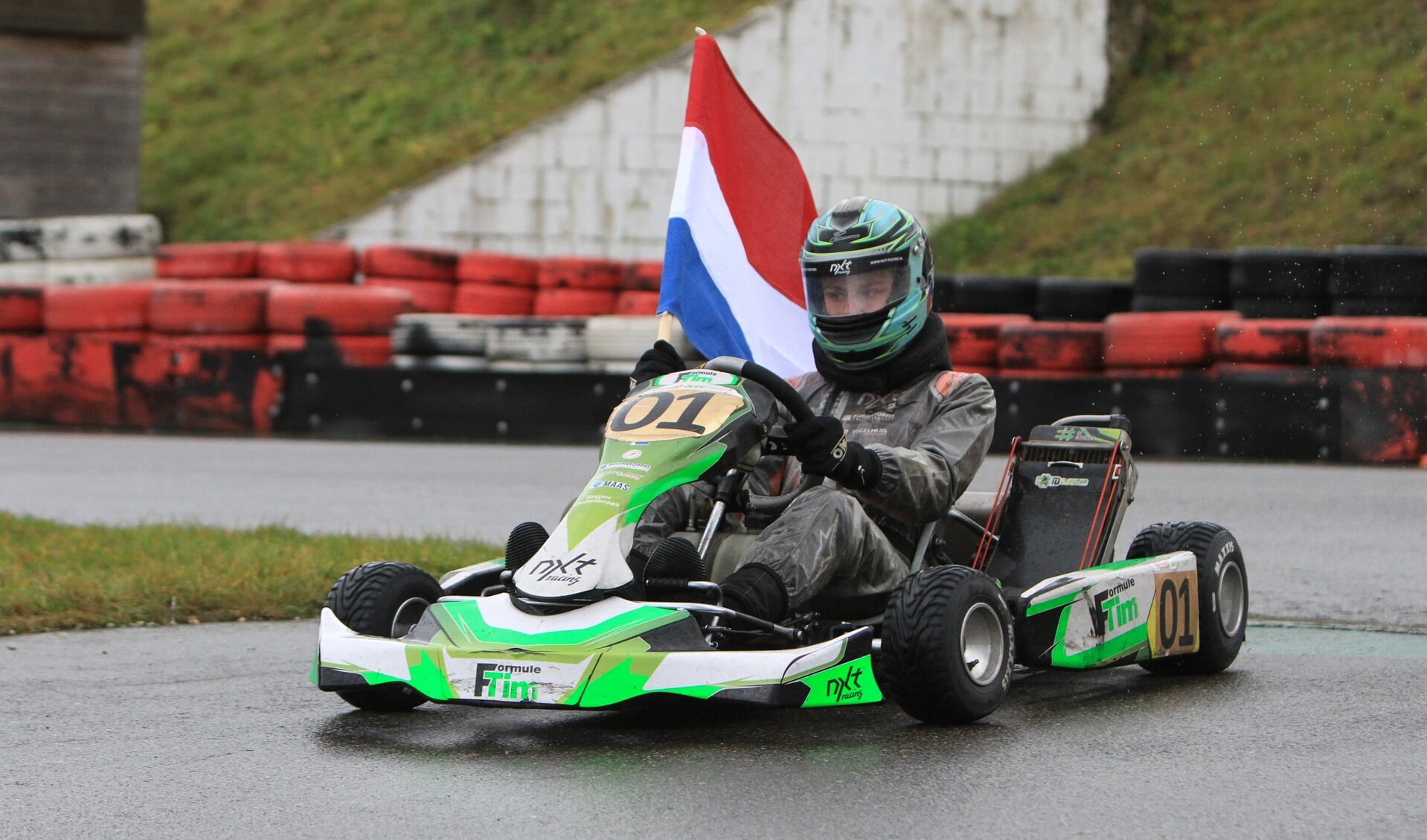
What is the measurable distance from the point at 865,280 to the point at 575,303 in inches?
398

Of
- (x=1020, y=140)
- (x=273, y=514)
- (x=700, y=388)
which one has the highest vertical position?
(x=1020, y=140)

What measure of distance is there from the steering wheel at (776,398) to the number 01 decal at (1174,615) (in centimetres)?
94

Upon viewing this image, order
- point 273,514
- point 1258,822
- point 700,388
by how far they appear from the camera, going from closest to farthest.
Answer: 1. point 1258,822
2. point 700,388
3. point 273,514

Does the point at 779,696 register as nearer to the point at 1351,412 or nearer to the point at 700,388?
the point at 700,388

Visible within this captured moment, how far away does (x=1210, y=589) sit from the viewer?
4988mm

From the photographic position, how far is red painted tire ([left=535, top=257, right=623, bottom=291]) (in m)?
14.7

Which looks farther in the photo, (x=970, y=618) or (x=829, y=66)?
(x=829, y=66)

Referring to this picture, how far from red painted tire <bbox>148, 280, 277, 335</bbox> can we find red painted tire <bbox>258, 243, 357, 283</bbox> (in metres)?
1.47

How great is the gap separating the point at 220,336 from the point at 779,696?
10102 millimetres

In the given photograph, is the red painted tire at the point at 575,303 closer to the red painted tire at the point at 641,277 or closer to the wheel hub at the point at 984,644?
the red painted tire at the point at 641,277

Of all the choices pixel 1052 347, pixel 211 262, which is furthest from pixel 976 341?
pixel 211 262

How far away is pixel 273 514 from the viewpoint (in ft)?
27.7

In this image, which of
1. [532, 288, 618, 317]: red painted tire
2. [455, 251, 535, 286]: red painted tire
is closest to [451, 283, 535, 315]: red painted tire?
[455, 251, 535, 286]: red painted tire

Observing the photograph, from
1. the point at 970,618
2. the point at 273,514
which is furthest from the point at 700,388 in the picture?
the point at 273,514
